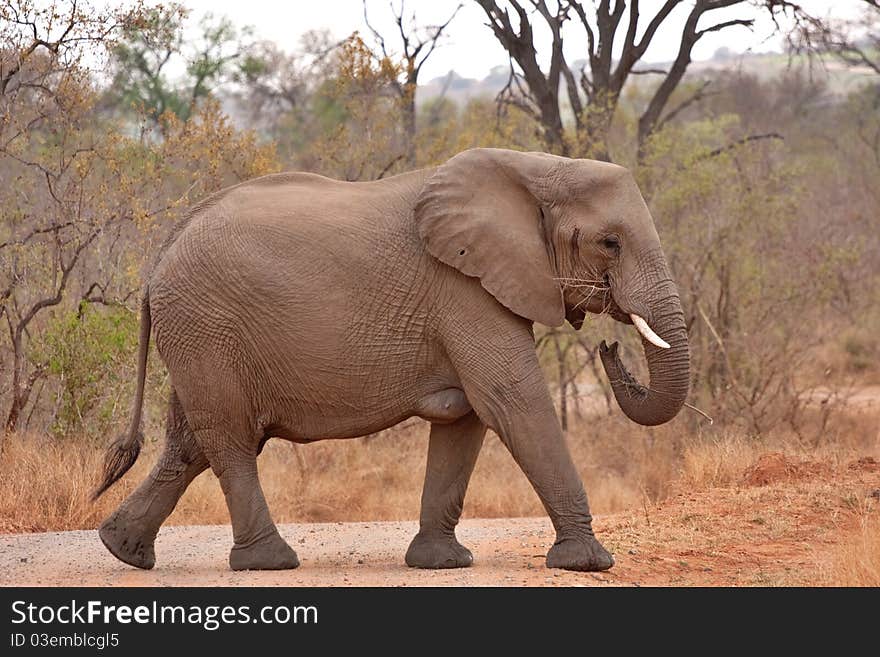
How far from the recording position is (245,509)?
24.9 feet

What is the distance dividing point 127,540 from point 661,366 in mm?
3194

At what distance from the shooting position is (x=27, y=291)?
11.6 meters

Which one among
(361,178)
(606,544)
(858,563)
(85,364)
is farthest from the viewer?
(361,178)

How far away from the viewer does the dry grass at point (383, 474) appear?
32.9 ft

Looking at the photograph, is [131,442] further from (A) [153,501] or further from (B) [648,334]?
(B) [648,334]

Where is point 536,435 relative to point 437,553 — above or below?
above

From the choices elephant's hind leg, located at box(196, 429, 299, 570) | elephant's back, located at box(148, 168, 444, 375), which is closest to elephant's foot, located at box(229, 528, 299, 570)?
elephant's hind leg, located at box(196, 429, 299, 570)

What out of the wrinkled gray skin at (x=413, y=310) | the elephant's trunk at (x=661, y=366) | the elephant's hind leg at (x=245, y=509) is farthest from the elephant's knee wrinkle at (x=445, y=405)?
the elephant's hind leg at (x=245, y=509)

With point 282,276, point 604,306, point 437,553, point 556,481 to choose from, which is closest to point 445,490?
point 437,553

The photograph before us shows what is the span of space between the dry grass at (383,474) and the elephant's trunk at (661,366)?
327 cm

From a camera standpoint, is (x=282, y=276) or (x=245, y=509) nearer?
(x=282, y=276)
